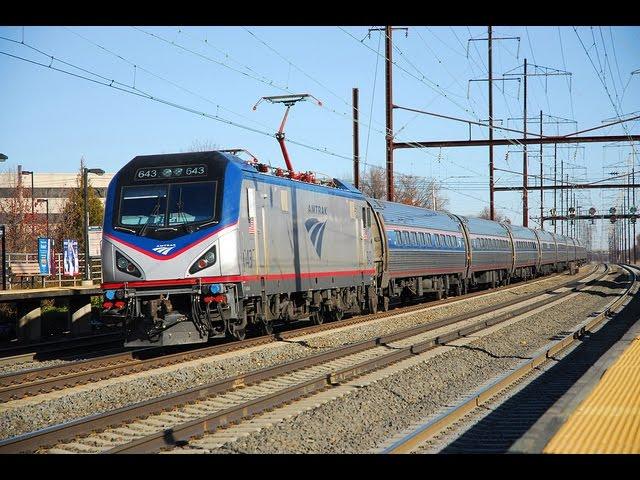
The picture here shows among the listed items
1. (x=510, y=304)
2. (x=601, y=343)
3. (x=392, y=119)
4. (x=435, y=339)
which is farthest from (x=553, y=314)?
(x=392, y=119)

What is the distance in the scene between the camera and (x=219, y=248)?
1525 centimetres

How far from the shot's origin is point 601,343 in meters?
18.3


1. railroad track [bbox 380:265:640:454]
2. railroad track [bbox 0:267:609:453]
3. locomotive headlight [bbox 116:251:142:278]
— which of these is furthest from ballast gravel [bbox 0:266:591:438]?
railroad track [bbox 380:265:640:454]

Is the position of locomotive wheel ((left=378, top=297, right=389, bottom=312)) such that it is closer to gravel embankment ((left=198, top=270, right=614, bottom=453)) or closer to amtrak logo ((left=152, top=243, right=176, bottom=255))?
gravel embankment ((left=198, top=270, right=614, bottom=453))

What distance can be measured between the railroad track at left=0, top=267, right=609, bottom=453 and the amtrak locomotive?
2226 mm

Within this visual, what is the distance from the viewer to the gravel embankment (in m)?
8.64

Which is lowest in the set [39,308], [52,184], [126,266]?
[39,308]

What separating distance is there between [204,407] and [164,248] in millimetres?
4920

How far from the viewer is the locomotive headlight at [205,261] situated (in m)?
15.2

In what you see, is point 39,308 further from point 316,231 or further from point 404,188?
point 404,188

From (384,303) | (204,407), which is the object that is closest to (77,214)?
(384,303)

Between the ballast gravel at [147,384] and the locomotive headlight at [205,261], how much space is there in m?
1.67
